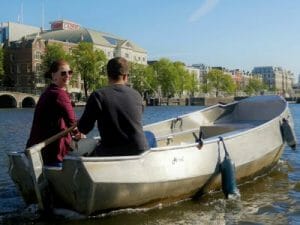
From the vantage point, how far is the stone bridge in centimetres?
7969

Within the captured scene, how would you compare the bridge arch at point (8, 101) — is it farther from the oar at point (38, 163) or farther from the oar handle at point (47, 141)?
the oar handle at point (47, 141)

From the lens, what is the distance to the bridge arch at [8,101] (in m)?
80.1

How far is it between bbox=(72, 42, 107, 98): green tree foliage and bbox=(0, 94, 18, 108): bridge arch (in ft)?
38.4

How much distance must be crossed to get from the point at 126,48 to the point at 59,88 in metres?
119

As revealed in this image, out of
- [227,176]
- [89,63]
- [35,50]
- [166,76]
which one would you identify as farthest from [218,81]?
[227,176]

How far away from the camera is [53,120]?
6.93 metres

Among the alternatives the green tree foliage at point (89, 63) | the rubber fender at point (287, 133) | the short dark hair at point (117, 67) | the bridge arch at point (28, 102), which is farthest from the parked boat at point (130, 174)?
the bridge arch at point (28, 102)

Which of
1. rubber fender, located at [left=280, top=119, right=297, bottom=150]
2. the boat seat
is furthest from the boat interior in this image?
rubber fender, located at [left=280, top=119, right=297, bottom=150]

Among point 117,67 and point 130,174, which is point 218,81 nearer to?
point 130,174

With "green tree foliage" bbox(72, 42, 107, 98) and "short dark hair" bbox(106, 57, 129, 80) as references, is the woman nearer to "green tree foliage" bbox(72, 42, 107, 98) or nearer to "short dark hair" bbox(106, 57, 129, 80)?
"short dark hair" bbox(106, 57, 129, 80)

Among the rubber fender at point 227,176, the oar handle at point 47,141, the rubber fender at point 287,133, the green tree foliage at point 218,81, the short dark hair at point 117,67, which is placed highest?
the green tree foliage at point 218,81

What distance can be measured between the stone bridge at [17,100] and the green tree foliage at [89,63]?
8.85m

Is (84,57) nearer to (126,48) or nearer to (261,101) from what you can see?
(126,48)

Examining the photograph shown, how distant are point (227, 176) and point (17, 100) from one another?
245ft
